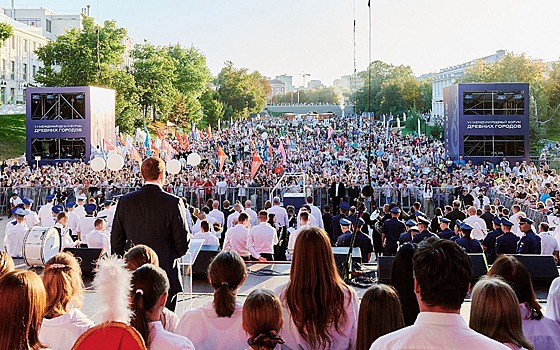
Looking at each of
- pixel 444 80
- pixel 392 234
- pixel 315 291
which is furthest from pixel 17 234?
pixel 444 80

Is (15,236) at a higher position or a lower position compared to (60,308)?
lower

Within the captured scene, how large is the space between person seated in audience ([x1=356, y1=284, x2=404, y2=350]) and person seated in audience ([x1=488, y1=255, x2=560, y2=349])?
1.02 meters

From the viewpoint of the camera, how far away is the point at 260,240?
39.5 feet

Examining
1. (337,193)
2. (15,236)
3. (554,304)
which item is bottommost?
(15,236)

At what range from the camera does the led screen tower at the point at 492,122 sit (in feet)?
108

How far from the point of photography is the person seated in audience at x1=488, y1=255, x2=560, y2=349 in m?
4.20

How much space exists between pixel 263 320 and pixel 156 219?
2439mm

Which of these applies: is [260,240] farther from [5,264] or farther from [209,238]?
[5,264]

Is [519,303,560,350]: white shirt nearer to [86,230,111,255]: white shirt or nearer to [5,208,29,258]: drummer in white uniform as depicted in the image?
[86,230,111,255]: white shirt

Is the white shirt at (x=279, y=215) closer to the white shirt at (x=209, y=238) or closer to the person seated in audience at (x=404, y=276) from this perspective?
the white shirt at (x=209, y=238)

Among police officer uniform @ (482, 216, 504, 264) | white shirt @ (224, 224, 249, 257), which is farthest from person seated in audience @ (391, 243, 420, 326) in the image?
police officer uniform @ (482, 216, 504, 264)

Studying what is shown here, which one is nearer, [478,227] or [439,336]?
[439,336]

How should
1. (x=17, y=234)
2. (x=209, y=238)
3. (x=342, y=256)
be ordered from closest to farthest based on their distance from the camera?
(x=342, y=256), (x=209, y=238), (x=17, y=234)

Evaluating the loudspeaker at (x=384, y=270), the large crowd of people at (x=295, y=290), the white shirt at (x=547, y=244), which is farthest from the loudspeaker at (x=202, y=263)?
the white shirt at (x=547, y=244)
